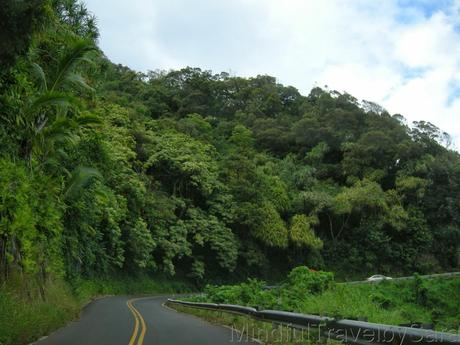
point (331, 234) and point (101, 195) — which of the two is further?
point (331, 234)

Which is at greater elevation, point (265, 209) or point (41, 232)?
point (265, 209)

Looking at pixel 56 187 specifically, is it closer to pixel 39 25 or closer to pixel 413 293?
pixel 39 25

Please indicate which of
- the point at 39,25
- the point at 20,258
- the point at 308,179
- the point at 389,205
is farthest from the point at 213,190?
the point at 39,25

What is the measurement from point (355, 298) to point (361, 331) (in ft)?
48.8

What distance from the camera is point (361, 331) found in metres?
8.05

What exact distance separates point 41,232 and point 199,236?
32.2 metres

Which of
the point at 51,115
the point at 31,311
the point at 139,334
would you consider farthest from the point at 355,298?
the point at 51,115

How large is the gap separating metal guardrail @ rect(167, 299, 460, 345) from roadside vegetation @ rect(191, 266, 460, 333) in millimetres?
274

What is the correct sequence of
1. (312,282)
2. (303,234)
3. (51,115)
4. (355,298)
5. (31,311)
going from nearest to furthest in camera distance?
1. (31,311)
2. (51,115)
3. (355,298)
4. (312,282)
5. (303,234)

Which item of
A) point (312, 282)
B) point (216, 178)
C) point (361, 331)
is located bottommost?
point (361, 331)

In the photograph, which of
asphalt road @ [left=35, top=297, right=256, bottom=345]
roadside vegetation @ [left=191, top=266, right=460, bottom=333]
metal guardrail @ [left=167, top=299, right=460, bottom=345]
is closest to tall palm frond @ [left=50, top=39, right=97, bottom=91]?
asphalt road @ [left=35, top=297, right=256, bottom=345]

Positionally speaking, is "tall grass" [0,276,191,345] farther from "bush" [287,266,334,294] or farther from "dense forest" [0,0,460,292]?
"bush" [287,266,334,294]

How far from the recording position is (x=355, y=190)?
60094 mm

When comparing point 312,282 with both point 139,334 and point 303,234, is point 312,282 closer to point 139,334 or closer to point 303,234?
point 139,334
